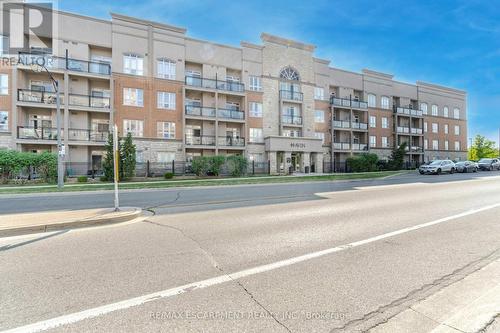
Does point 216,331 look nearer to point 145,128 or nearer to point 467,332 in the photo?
point 467,332

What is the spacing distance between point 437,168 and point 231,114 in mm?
25340

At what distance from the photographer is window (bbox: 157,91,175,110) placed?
105 ft

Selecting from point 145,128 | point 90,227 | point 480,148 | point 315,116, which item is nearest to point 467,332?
point 90,227

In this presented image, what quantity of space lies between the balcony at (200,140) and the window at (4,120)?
17.3 m

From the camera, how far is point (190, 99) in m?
34.5

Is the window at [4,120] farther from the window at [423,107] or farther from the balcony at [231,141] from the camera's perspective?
the window at [423,107]

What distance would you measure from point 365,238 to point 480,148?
8086 centimetres

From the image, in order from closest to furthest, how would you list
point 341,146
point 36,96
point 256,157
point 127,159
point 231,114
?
point 127,159 < point 36,96 < point 231,114 < point 256,157 < point 341,146

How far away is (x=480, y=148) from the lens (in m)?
66.1

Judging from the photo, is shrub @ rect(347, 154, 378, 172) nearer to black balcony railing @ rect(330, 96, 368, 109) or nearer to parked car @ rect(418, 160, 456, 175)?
parked car @ rect(418, 160, 456, 175)

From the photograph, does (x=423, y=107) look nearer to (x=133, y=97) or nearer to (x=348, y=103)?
(x=348, y=103)

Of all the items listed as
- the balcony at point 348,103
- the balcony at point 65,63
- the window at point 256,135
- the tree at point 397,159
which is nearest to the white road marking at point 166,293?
the window at point 256,135

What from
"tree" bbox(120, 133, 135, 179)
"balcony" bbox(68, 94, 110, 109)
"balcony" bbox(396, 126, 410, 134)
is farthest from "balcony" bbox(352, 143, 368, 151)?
"balcony" bbox(68, 94, 110, 109)

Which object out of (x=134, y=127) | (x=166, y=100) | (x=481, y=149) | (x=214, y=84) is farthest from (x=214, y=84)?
(x=481, y=149)
